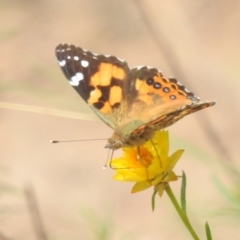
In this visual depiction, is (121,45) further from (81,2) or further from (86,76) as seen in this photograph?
(86,76)

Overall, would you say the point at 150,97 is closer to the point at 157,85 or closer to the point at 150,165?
the point at 157,85

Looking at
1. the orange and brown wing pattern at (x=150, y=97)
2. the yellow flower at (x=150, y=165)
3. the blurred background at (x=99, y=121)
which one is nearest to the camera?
the yellow flower at (x=150, y=165)

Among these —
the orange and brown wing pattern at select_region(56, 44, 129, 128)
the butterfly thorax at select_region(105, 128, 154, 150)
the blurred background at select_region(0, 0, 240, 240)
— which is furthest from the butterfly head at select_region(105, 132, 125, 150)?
the blurred background at select_region(0, 0, 240, 240)

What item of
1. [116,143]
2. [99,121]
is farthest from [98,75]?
[99,121]

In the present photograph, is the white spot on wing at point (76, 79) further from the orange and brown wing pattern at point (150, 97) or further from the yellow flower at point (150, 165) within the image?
the yellow flower at point (150, 165)

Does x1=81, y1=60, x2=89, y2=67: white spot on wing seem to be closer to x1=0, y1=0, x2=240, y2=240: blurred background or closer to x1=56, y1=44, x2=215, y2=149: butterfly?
x1=56, y1=44, x2=215, y2=149: butterfly

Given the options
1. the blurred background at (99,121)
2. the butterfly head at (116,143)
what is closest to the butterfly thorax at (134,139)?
the butterfly head at (116,143)
